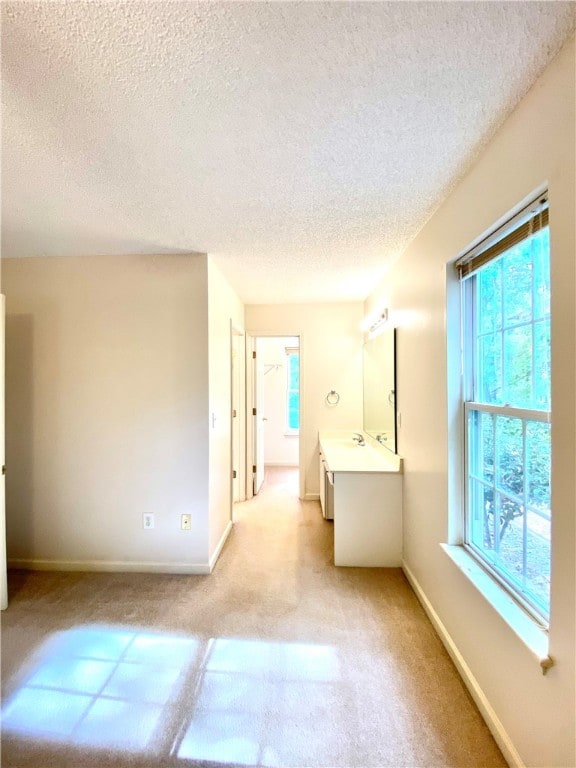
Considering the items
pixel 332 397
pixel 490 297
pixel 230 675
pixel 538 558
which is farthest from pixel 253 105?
pixel 332 397

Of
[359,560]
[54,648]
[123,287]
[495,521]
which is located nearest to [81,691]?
[54,648]

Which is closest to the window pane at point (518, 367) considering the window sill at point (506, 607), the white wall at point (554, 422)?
the white wall at point (554, 422)

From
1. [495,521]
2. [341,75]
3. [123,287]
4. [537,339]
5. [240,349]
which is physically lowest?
[495,521]

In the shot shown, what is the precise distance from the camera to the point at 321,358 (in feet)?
12.5

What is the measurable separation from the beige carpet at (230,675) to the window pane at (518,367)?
128cm

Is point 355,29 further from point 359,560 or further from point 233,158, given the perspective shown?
point 359,560

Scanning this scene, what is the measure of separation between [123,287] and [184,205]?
38.9 inches

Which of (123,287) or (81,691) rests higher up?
(123,287)

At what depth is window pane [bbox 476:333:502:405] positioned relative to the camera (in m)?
1.40

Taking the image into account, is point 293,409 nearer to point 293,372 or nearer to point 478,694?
point 293,372

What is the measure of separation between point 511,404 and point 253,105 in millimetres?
1462

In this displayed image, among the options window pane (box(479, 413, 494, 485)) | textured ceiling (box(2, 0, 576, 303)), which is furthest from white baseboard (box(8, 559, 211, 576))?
textured ceiling (box(2, 0, 576, 303))

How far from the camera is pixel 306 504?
370 cm

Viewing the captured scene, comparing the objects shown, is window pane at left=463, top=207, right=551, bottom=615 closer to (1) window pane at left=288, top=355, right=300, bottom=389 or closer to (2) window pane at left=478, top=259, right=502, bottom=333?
(2) window pane at left=478, top=259, right=502, bottom=333
